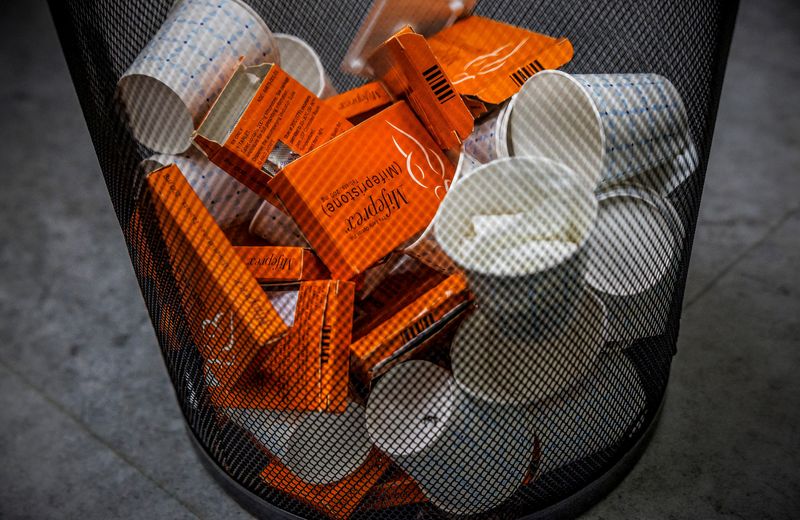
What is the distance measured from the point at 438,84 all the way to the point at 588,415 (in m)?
0.49

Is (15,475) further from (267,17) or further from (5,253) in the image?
(267,17)

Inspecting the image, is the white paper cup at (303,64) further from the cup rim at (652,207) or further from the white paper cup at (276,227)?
the cup rim at (652,207)

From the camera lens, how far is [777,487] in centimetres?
111

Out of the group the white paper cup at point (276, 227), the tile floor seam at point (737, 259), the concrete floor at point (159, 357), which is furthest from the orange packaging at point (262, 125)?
the tile floor seam at point (737, 259)

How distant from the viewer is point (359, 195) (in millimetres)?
968

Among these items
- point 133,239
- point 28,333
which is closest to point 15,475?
point 28,333

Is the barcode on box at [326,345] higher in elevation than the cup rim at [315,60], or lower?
lower

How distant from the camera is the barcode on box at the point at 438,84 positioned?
100 cm

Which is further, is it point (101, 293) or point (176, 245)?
point (101, 293)

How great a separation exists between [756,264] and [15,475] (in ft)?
4.47

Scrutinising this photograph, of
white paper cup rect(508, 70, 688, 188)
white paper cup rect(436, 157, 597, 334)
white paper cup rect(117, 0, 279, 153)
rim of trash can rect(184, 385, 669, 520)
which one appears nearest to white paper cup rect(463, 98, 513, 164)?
white paper cup rect(508, 70, 688, 188)

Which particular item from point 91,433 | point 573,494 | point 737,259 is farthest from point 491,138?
point 91,433

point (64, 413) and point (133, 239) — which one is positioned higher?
point (133, 239)

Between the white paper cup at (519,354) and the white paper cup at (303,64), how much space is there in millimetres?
508
